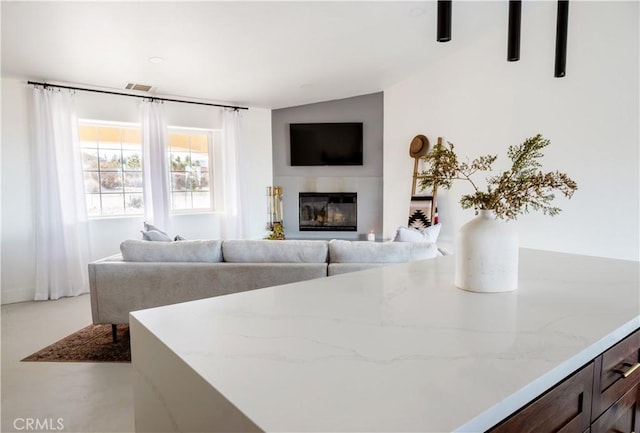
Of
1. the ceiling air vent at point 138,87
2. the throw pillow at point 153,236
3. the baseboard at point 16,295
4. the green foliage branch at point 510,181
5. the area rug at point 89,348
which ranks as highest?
the ceiling air vent at point 138,87

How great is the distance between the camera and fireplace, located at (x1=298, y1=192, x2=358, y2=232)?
6.65 m

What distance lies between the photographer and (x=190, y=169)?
5.86 m

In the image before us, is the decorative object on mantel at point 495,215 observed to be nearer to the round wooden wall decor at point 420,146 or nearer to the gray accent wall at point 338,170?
the round wooden wall decor at point 420,146

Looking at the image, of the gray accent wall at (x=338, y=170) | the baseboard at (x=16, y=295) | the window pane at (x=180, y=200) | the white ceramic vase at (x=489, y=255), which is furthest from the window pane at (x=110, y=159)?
the white ceramic vase at (x=489, y=255)

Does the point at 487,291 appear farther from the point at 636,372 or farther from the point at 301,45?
the point at 301,45

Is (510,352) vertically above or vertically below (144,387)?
above

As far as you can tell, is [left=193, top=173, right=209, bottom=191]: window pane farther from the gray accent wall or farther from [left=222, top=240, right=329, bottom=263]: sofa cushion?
[left=222, top=240, right=329, bottom=263]: sofa cushion

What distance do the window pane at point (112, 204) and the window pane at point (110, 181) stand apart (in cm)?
8

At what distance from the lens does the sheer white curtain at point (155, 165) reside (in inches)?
201

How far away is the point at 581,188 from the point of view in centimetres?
394

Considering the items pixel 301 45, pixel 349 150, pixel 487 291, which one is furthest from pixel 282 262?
pixel 349 150

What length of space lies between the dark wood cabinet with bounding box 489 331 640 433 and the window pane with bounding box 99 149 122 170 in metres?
5.45

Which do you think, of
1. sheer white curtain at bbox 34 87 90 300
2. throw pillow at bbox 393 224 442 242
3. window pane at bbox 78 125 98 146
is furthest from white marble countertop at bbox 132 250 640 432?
window pane at bbox 78 125 98 146

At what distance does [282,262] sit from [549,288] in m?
1.88
